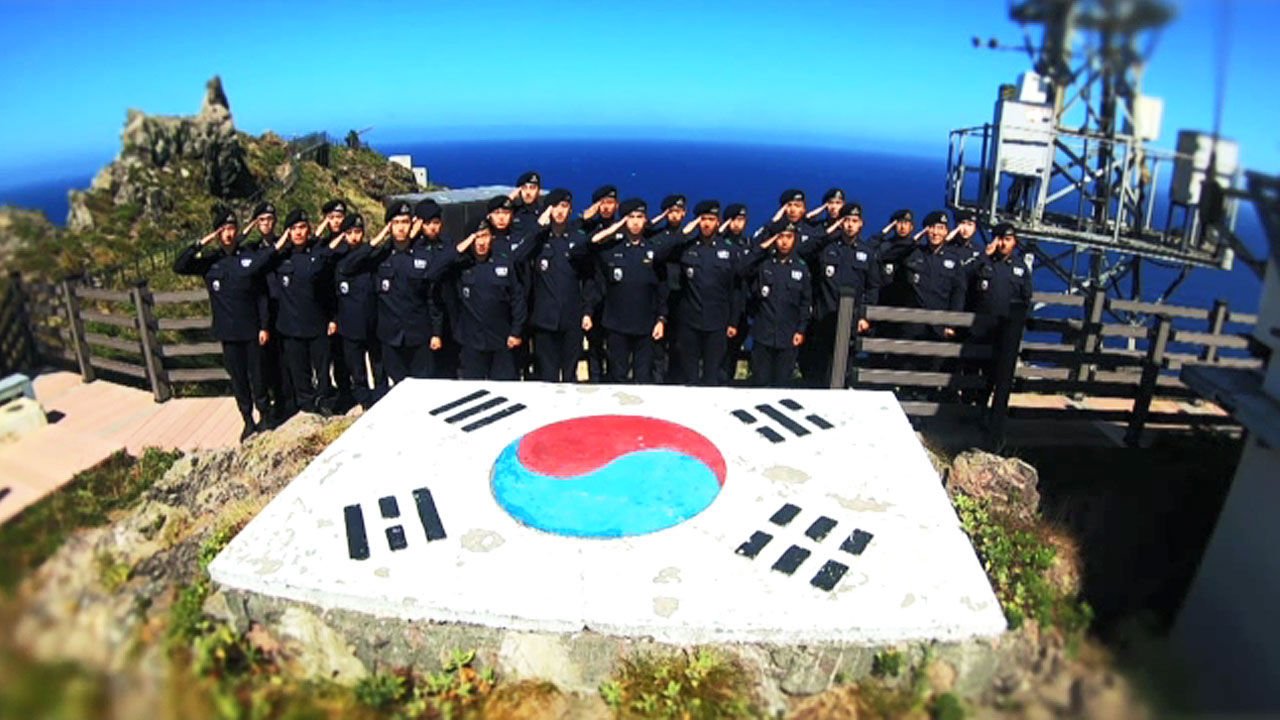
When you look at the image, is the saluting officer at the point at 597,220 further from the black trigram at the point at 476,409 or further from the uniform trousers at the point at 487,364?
the black trigram at the point at 476,409

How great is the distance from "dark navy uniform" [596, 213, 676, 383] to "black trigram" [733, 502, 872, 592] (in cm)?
300

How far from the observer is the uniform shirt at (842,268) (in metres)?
7.37

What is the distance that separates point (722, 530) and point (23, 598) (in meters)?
3.03

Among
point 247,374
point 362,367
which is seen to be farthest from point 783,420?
point 247,374

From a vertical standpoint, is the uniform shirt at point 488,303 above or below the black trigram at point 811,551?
above

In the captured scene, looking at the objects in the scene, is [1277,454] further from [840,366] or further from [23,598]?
[23,598]

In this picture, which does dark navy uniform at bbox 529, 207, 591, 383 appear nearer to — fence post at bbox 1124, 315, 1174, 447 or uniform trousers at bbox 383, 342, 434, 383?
uniform trousers at bbox 383, 342, 434, 383

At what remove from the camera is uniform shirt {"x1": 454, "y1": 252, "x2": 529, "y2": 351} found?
22.0ft

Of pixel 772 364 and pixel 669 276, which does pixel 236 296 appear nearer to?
pixel 669 276

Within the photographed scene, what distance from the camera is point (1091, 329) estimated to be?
22.8ft

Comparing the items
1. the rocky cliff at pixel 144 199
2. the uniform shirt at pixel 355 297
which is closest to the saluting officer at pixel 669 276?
the uniform shirt at pixel 355 297

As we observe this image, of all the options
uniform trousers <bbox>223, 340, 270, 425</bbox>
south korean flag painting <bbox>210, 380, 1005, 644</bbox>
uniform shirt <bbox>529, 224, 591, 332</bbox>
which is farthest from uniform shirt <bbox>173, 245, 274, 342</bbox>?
uniform shirt <bbox>529, 224, 591, 332</bbox>

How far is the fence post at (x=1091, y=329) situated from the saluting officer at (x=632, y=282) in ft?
11.7

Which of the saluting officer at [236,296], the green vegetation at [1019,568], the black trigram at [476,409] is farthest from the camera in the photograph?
the saluting officer at [236,296]
